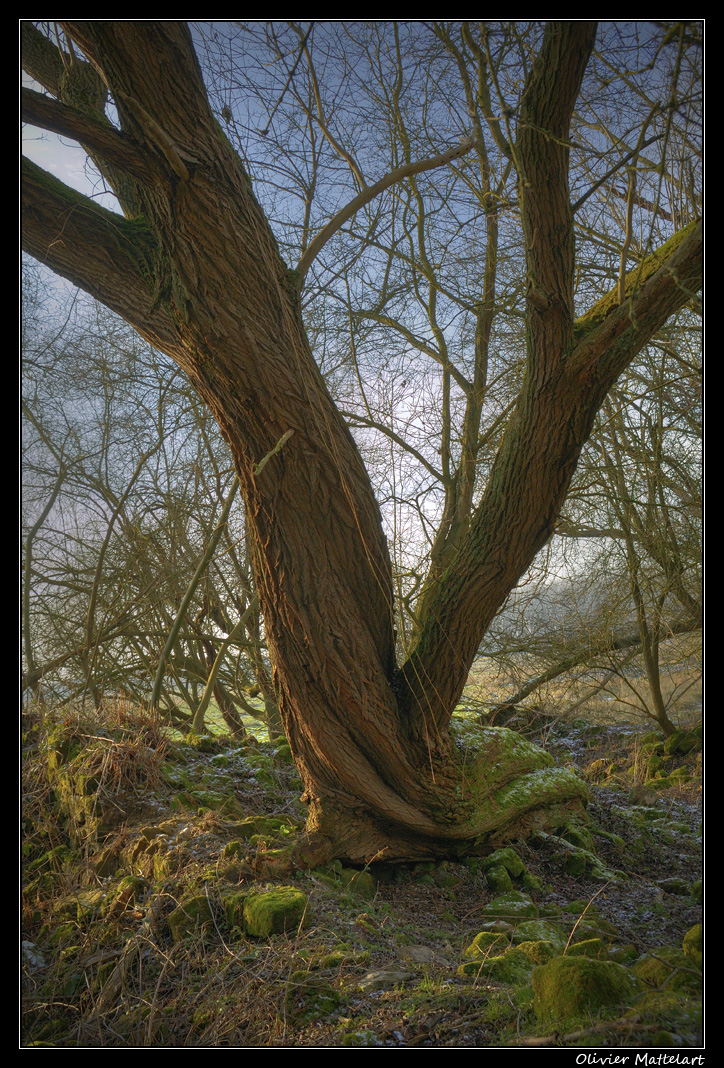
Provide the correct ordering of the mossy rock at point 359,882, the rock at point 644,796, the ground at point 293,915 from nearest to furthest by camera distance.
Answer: the ground at point 293,915, the mossy rock at point 359,882, the rock at point 644,796

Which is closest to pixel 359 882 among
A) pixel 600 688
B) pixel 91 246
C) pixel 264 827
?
pixel 264 827

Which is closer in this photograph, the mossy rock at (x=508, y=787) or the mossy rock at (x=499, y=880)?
the mossy rock at (x=499, y=880)

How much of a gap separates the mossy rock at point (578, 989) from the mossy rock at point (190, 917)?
1208 mm

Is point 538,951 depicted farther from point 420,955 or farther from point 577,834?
point 577,834

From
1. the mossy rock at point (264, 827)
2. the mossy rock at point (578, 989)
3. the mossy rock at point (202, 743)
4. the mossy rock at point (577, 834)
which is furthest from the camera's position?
the mossy rock at point (202, 743)

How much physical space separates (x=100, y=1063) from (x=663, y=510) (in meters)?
3.40

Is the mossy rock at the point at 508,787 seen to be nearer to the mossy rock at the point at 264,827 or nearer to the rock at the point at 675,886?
the rock at the point at 675,886

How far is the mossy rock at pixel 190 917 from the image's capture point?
215 centimetres

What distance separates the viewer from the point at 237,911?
220 centimetres

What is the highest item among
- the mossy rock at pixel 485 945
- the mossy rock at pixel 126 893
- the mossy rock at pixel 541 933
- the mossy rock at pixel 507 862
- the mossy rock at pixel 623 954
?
the mossy rock at pixel 507 862

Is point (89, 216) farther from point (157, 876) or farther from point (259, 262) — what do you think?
point (157, 876)

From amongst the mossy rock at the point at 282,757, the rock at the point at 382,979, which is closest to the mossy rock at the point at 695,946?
the rock at the point at 382,979

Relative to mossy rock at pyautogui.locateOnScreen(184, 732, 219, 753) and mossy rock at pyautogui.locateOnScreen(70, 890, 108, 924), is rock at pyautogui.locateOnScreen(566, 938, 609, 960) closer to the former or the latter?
mossy rock at pyautogui.locateOnScreen(70, 890, 108, 924)

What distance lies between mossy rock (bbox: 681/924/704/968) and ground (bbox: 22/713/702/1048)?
19 mm
